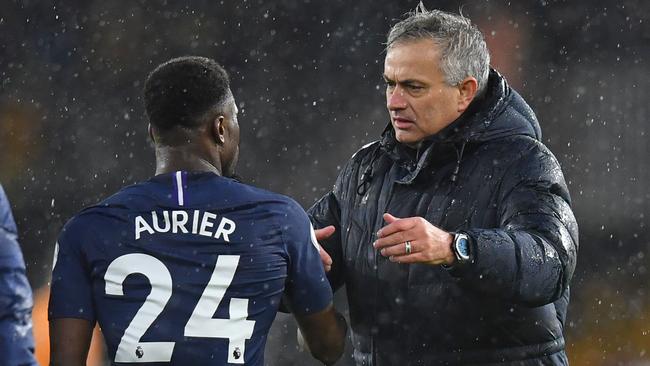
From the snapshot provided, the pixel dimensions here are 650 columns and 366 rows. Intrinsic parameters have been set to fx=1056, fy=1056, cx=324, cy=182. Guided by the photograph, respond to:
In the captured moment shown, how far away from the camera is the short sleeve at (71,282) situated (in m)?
2.32

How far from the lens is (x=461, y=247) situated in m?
2.55

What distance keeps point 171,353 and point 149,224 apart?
288mm

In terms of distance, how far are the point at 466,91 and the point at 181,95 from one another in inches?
39.3

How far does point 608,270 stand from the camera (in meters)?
7.20

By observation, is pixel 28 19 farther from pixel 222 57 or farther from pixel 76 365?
pixel 76 365

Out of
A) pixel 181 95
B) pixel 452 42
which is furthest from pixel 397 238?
pixel 452 42

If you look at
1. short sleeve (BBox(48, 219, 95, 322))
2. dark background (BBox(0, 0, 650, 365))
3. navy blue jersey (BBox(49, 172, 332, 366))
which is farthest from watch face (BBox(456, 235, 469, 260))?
dark background (BBox(0, 0, 650, 365))

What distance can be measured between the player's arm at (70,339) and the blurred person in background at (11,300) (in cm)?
31

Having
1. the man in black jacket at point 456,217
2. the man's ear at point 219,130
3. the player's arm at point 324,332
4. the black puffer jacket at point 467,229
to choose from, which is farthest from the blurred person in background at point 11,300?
the black puffer jacket at point 467,229

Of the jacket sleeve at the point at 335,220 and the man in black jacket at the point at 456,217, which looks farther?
the jacket sleeve at the point at 335,220

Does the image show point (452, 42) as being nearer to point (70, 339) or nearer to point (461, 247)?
point (461, 247)

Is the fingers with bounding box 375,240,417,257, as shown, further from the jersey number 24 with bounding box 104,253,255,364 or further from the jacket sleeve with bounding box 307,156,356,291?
the jacket sleeve with bounding box 307,156,356,291

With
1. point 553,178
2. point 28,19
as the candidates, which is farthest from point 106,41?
point 553,178

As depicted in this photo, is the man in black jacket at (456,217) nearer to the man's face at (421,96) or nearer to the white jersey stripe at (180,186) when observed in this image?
the man's face at (421,96)
